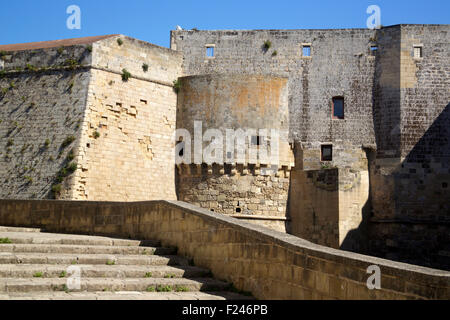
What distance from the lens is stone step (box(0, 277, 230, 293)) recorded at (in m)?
6.84

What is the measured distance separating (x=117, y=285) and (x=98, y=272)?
19.8 inches

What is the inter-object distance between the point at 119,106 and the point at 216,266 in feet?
36.3

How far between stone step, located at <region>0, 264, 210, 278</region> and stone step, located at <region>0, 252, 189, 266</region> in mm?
171

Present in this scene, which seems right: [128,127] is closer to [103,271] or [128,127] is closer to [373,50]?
[373,50]

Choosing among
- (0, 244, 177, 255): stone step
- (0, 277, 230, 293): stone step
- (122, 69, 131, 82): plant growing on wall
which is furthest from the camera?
(122, 69, 131, 82): plant growing on wall

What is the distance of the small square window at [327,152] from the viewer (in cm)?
2019

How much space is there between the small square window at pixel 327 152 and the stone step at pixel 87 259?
475 inches

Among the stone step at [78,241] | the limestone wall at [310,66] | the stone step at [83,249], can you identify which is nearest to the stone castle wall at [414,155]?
the limestone wall at [310,66]

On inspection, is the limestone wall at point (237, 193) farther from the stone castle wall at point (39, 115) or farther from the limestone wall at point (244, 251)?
the limestone wall at point (244, 251)

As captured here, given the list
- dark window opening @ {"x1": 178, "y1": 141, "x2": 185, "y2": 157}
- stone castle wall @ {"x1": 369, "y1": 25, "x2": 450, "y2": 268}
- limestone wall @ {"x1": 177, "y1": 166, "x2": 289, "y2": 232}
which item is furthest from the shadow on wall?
dark window opening @ {"x1": 178, "y1": 141, "x2": 185, "y2": 157}

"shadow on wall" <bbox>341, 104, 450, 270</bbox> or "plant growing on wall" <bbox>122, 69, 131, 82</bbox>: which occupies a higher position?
"plant growing on wall" <bbox>122, 69, 131, 82</bbox>

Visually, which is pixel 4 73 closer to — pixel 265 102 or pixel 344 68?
pixel 265 102

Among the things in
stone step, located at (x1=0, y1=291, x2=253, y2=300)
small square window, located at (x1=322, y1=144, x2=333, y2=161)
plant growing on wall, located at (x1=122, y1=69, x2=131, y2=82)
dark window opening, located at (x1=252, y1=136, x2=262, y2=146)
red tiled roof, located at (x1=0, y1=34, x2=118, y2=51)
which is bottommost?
stone step, located at (x1=0, y1=291, x2=253, y2=300)

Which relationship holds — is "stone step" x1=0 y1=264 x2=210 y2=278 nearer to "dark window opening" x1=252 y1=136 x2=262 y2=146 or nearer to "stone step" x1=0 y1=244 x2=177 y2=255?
"stone step" x1=0 y1=244 x2=177 y2=255
